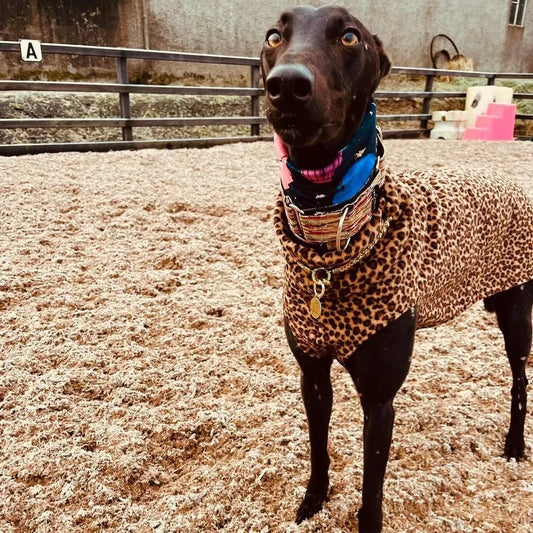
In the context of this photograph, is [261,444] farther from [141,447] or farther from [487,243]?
[487,243]

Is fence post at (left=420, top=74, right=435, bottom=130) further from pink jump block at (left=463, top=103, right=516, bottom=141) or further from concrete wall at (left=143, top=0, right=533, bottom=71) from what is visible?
concrete wall at (left=143, top=0, right=533, bottom=71)

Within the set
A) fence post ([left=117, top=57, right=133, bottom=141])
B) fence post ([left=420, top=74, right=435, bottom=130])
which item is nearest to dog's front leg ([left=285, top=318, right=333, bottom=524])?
fence post ([left=117, top=57, right=133, bottom=141])

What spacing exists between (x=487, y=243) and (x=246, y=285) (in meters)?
1.72

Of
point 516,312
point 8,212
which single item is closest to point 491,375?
point 516,312

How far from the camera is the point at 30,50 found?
5648 mm

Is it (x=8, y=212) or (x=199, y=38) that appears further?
(x=199, y=38)

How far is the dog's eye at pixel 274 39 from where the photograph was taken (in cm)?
122

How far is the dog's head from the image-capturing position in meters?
1.00

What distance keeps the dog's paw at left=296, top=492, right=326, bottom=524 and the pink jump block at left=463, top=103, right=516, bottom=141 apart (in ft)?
27.7

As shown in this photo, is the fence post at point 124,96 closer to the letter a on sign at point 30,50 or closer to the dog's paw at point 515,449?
the letter a on sign at point 30,50

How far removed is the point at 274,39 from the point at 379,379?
0.91 metres

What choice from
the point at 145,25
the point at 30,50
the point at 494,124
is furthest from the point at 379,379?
the point at 494,124

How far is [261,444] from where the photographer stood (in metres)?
1.86

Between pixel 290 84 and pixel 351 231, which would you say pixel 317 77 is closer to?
pixel 290 84
